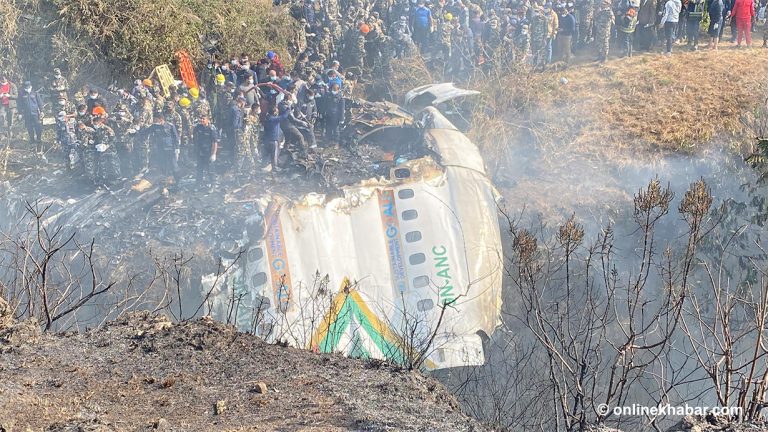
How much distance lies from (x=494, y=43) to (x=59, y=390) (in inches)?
656

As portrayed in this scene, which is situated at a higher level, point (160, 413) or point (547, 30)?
point (547, 30)

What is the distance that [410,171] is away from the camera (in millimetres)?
16953

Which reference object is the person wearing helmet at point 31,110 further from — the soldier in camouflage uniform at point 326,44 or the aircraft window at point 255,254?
the aircraft window at point 255,254

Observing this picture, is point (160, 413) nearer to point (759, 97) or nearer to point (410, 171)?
point (410, 171)

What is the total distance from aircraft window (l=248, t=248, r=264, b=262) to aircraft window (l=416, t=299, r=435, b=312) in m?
3.04

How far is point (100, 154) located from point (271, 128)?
3473mm

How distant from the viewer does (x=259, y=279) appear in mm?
15617

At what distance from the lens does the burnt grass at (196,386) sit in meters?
7.18

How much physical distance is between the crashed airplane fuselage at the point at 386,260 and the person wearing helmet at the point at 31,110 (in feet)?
21.6

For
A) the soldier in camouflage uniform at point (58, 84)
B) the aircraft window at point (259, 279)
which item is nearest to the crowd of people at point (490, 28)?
the soldier in camouflage uniform at point (58, 84)

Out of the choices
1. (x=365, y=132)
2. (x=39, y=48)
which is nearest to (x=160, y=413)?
(x=365, y=132)

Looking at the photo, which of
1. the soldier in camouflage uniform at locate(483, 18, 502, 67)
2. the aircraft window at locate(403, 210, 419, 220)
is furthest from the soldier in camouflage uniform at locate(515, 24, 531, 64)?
the aircraft window at locate(403, 210, 419, 220)

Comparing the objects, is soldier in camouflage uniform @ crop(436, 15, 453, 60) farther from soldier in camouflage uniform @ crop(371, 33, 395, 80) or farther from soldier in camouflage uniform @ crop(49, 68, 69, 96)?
soldier in camouflage uniform @ crop(49, 68, 69, 96)

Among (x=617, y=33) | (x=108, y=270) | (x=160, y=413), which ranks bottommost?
(x=108, y=270)
